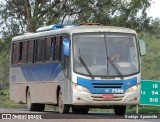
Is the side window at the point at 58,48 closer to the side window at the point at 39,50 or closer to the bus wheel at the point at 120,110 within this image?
the side window at the point at 39,50

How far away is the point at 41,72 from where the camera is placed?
27391mm

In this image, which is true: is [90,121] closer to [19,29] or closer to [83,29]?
[83,29]

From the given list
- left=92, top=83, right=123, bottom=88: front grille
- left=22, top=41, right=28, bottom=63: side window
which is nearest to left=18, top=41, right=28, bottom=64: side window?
left=22, top=41, right=28, bottom=63: side window

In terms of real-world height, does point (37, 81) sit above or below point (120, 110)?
above

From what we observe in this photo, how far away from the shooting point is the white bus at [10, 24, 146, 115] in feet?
77.0

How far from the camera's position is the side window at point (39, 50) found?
2734 centimetres

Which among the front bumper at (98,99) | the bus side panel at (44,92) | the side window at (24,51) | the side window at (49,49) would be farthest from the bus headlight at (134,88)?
the side window at (24,51)

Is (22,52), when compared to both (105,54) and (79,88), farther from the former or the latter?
(79,88)

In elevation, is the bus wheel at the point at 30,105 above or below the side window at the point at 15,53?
below

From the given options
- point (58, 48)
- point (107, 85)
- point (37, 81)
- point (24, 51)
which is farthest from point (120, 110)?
point (24, 51)

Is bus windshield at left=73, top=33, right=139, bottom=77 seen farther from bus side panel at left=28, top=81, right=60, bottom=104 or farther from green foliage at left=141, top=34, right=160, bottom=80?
green foliage at left=141, top=34, right=160, bottom=80

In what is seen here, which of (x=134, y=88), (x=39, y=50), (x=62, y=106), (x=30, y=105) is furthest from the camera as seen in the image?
(x=30, y=105)

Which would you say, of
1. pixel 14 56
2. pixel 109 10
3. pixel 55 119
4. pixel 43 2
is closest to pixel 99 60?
pixel 55 119

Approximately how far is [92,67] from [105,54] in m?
0.69
